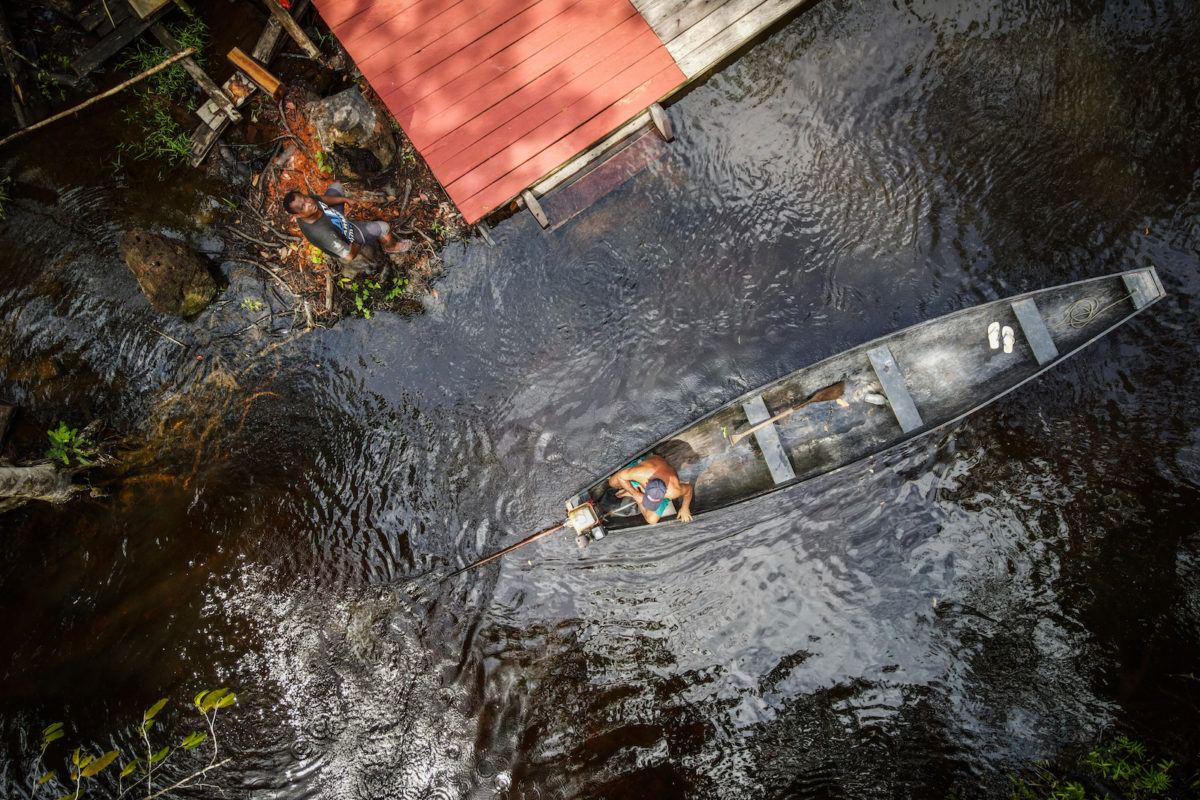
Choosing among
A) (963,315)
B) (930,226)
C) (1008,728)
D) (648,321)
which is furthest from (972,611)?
(648,321)

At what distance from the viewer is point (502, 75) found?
6402mm

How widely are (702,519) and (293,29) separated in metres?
7.18

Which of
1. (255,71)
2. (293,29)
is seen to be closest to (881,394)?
(293,29)

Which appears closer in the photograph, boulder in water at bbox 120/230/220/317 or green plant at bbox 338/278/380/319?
boulder in water at bbox 120/230/220/317

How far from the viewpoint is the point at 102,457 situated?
6887 mm

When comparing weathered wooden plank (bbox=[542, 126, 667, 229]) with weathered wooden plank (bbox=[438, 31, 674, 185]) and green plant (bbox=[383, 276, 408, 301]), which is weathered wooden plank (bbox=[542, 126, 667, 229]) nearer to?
weathered wooden plank (bbox=[438, 31, 674, 185])

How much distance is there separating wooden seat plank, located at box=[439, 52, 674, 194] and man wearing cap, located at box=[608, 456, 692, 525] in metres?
3.53

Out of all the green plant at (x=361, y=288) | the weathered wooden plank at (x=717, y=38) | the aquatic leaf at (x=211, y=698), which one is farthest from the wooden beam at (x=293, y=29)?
the aquatic leaf at (x=211, y=698)

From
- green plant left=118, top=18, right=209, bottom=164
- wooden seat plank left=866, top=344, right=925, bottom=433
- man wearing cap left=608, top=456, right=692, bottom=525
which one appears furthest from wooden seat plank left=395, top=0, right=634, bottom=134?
wooden seat plank left=866, top=344, right=925, bottom=433

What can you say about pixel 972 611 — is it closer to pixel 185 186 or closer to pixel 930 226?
pixel 930 226

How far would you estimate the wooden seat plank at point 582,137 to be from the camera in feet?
20.9

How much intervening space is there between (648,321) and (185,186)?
19.1 feet

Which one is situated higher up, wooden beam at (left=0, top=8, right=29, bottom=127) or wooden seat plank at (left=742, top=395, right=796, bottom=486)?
wooden beam at (left=0, top=8, right=29, bottom=127)

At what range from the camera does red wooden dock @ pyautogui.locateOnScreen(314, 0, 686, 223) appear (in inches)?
251
